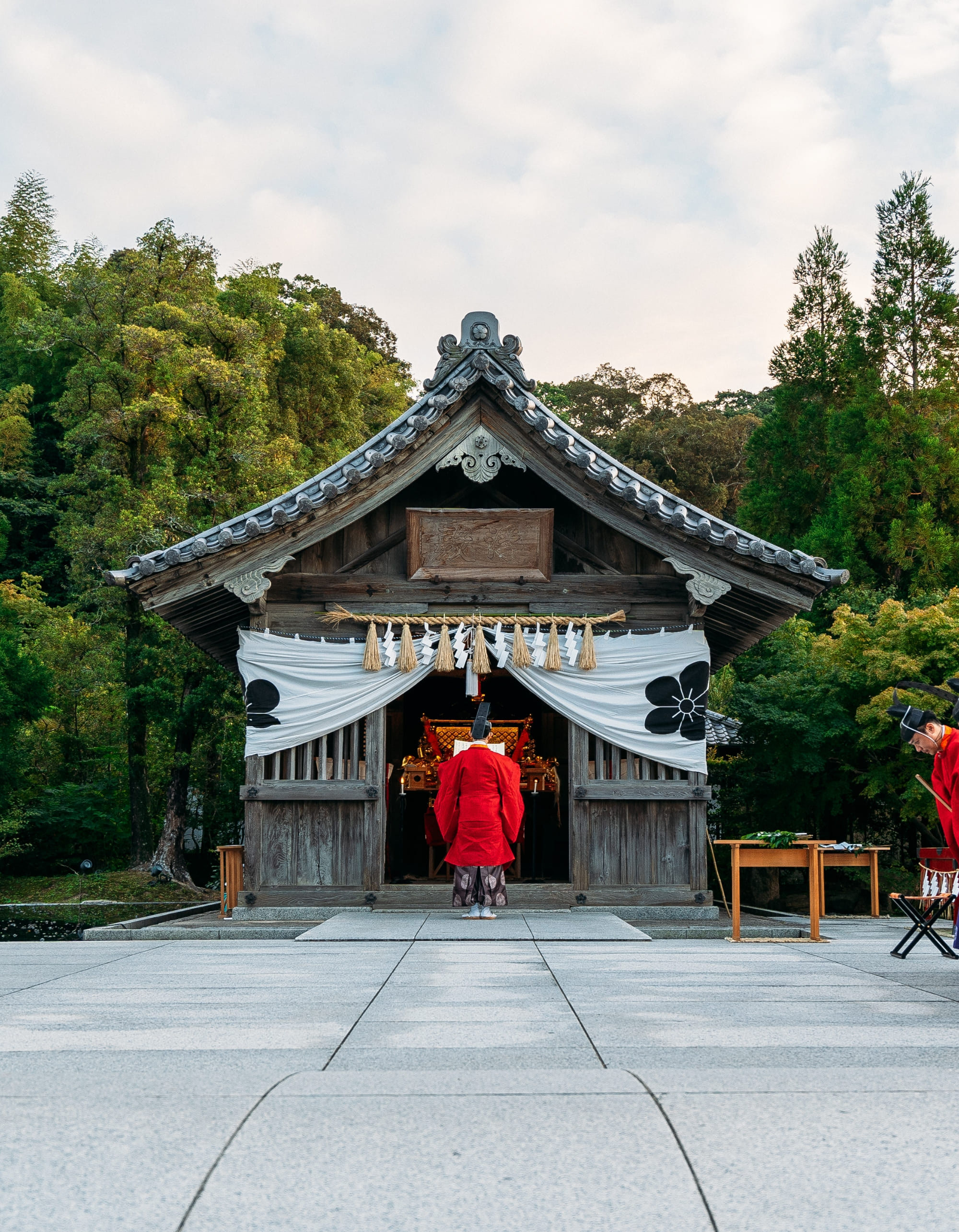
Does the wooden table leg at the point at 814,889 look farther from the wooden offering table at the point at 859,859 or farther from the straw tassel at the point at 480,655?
the straw tassel at the point at 480,655

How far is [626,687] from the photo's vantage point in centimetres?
1123

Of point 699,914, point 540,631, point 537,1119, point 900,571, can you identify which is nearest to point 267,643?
point 540,631

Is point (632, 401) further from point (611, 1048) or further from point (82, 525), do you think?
point (611, 1048)

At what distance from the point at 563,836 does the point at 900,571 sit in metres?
Result: 16.8

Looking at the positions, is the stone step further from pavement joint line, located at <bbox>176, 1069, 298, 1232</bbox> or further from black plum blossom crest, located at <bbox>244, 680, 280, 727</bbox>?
pavement joint line, located at <bbox>176, 1069, 298, 1232</bbox>

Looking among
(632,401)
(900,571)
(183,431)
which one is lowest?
(900,571)

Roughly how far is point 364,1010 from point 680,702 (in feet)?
21.6

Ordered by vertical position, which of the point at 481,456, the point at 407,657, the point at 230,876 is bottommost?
the point at 230,876

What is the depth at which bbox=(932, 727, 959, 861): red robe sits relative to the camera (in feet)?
23.0

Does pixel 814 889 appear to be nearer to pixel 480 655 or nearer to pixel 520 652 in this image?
pixel 520 652

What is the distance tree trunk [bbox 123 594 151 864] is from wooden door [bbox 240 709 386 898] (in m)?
11.9

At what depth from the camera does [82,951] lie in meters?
8.28

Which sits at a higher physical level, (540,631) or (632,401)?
(632,401)

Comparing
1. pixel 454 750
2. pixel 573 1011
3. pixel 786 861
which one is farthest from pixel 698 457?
pixel 573 1011
